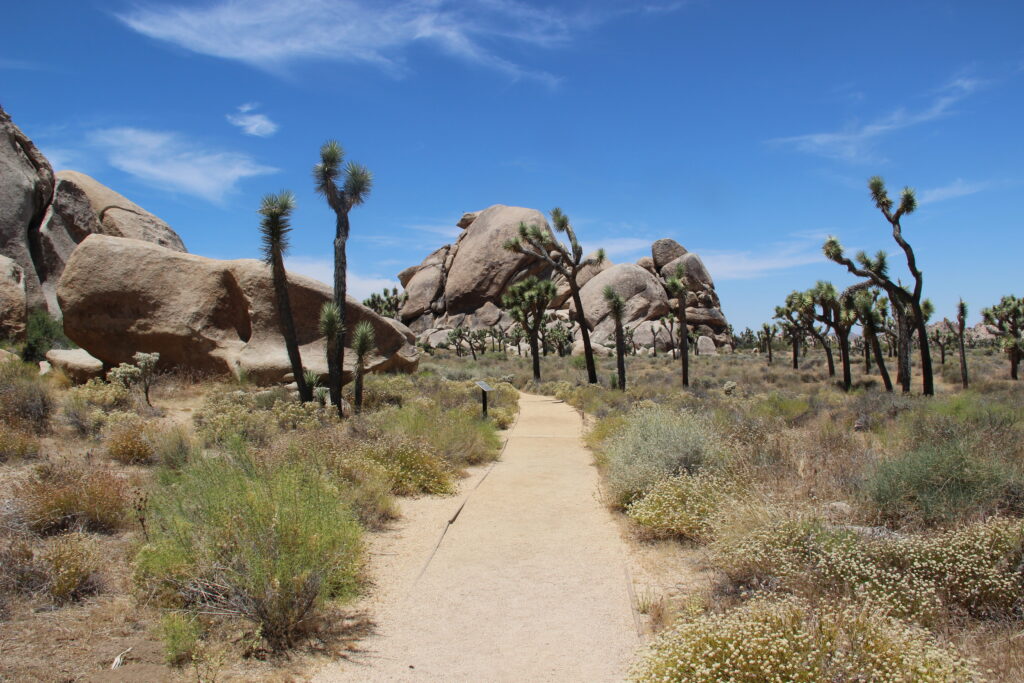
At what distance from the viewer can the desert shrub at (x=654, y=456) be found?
8.80 m

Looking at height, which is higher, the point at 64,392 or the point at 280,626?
the point at 64,392

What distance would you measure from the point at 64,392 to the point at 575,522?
12918 mm

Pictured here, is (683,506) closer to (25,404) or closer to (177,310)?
(25,404)

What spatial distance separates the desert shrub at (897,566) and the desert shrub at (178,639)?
13.9 feet

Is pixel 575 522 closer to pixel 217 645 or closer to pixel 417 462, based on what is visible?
pixel 417 462

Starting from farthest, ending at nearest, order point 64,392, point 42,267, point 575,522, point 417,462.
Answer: point 42,267
point 64,392
point 417,462
point 575,522

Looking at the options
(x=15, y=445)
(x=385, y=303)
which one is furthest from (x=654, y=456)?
(x=385, y=303)

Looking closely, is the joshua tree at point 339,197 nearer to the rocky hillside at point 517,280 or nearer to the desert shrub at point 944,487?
the desert shrub at point 944,487

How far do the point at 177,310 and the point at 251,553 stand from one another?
49.6 feet

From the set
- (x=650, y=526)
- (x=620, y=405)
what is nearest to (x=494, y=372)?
(x=620, y=405)

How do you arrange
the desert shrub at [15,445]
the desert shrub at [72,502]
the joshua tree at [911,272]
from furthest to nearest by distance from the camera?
1. the joshua tree at [911,272]
2. the desert shrub at [15,445]
3. the desert shrub at [72,502]

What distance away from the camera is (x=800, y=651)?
3.73 m

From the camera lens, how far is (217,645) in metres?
4.54

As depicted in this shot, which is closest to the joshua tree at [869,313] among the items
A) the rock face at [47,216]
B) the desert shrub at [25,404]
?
the desert shrub at [25,404]
